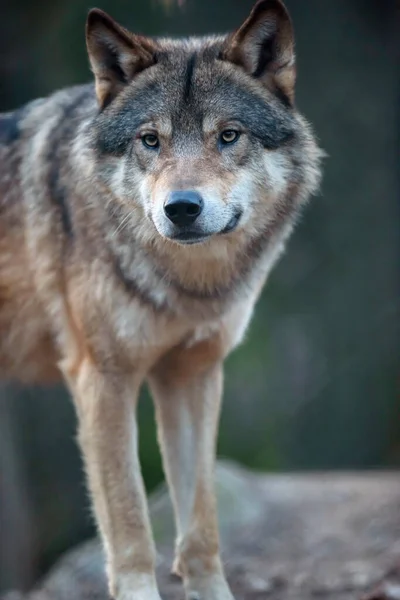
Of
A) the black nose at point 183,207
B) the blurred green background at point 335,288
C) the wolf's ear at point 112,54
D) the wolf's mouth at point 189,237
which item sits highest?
the wolf's ear at point 112,54

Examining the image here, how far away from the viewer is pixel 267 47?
4.09m

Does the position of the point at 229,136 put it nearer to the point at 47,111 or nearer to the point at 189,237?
the point at 189,237

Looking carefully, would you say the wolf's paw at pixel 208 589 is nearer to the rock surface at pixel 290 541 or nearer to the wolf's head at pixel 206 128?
the rock surface at pixel 290 541

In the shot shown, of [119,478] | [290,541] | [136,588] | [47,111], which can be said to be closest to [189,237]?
[119,478]

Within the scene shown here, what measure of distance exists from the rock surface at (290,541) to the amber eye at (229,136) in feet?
6.25

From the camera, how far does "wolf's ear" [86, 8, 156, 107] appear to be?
4.00m

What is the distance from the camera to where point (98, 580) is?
232 inches

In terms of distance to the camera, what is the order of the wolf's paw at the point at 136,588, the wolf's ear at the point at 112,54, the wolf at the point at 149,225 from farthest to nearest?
the wolf's paw at the point at 136,588 → the wolf's ear at the point at 112,54 → the wolf at the point at 149,225

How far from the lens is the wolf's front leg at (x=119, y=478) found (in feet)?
13.6

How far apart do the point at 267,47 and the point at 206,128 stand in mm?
510

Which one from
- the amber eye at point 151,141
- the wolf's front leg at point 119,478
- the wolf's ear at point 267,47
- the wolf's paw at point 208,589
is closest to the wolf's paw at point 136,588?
the wolf's front leg at point 119,478

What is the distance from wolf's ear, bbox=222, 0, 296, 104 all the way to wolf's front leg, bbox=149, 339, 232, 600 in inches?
46.7

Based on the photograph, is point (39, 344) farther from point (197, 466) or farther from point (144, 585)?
point (144, 585)

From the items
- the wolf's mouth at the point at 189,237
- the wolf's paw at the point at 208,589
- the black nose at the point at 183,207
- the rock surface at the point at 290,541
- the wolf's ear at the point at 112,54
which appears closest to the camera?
the black nose at the point at 183,207
